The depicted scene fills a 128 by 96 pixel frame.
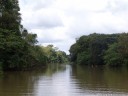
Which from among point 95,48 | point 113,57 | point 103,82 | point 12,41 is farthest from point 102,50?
point 103,82

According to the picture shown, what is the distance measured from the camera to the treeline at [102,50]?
91.8m

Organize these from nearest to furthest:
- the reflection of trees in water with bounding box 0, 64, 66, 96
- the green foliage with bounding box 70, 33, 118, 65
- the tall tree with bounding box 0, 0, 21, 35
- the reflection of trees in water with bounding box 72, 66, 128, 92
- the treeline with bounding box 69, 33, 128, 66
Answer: the reflection of trees in water with bounding box 0, 64, 66, 96 < the reflection of trees in water with bounding box 72, 66, 128, 92 < the tall tree with bounding box 0, 0, 21, 35 < the treeline with bounding box 69, 33, 128, 66 < the green foliage with bounding box 70, 33, 118, 65

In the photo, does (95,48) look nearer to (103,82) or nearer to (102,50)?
(102,50)

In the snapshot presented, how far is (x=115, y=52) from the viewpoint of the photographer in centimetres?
9912

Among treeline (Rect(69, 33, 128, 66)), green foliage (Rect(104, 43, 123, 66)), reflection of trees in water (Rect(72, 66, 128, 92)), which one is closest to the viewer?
reflection of trees in water (Rect(72, 66, 128, 92))

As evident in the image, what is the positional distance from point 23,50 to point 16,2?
10.2 m

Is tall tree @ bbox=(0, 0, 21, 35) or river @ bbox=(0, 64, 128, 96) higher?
tall tree @ bbox=(0, 0, 21, 35)

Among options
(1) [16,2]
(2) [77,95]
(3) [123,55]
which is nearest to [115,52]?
(3) [123,55]

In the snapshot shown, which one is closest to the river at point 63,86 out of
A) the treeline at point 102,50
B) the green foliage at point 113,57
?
the treeline at point 102,50

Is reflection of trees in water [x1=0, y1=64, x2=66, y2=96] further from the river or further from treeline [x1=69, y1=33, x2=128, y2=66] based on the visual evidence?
treeline [x1=69, y1=33, x2=128, y2=66]

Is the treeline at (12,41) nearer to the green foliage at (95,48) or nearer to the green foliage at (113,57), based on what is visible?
the green foliage at (113,57)

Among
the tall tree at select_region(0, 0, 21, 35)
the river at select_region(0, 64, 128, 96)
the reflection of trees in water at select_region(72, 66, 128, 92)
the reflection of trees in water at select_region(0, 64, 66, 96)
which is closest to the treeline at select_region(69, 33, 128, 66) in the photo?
Answer: the tall tree at select_region(0, 0, 21, 35)

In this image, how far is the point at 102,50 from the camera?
113812mm

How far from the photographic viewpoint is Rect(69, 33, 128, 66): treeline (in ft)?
301
